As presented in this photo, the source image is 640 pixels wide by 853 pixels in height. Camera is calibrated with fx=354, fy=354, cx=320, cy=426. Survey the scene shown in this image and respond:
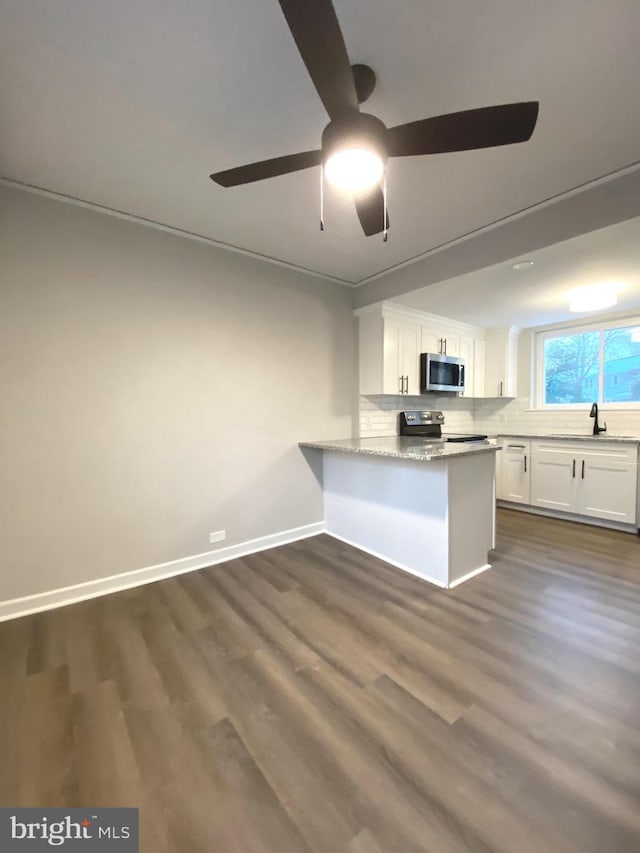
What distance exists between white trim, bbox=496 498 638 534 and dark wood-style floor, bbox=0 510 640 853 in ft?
4.59

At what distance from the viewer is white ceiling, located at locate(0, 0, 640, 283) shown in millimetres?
1260

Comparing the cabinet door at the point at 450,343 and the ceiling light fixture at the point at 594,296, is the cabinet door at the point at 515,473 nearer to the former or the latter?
the cabinet door at the point at 450,343

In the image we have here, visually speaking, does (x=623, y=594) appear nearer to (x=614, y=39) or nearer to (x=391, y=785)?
(x=391, y=785)

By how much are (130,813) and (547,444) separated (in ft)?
14.7

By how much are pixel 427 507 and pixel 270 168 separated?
2.20 m

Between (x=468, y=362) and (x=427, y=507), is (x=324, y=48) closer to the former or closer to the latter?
(x=427, y=507)

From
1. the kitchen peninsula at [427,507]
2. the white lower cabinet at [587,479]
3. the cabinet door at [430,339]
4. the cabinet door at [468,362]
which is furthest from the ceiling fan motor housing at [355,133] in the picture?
the white lower cabinet at [587,479]

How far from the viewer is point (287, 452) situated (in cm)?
337

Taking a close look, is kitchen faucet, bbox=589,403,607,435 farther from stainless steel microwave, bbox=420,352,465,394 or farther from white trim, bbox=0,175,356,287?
white trim, bbox=0,175,356,287

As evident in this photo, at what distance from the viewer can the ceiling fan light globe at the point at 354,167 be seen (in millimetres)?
1333

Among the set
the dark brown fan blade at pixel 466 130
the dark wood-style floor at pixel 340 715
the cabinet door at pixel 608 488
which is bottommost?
the dark wood-style floor at pixel 340 715

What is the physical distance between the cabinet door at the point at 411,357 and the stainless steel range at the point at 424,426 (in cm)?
39

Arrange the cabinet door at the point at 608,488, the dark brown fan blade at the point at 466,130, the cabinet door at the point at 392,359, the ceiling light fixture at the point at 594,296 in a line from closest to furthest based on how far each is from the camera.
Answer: the dark brown fan blade at the point at 466,130, the ceiling light fixture at the point at 594,296, the cabinet door at the point at 608,488, the cabinet door at the point at 392,359

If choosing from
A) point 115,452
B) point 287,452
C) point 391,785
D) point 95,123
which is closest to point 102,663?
point 115,452
